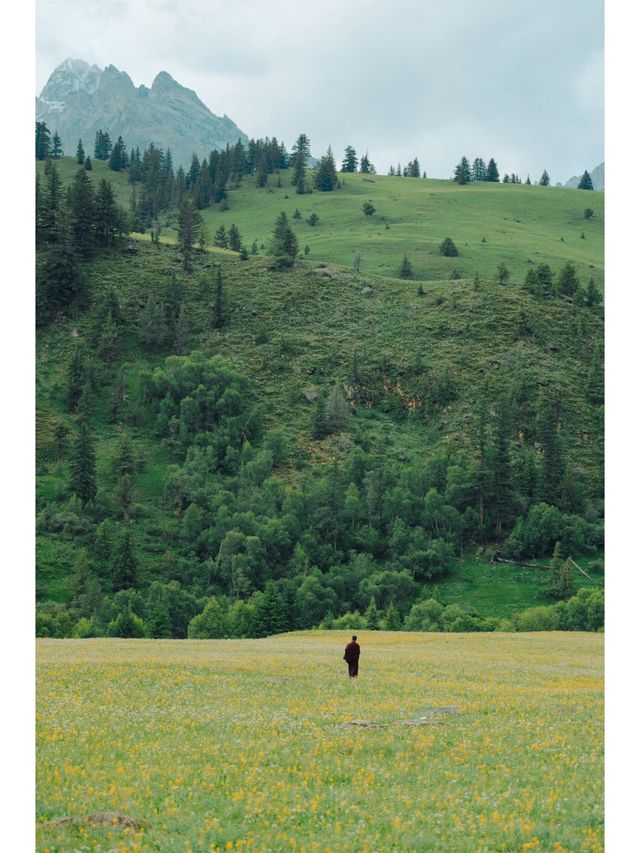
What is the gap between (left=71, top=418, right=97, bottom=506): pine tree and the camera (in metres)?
109

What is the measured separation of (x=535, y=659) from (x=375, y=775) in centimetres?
3010

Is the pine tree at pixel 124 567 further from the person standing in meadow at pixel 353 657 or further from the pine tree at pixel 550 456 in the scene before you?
the person standing in meadow at pixel 353 657

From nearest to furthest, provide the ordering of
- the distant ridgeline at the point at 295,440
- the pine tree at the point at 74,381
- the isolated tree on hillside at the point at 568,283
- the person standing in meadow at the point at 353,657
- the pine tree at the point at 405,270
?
the person standing in meadow at the point at 353,657, the distant ridgeline at the point at 295,440, the pine tree at the point at 74,381, the isolated tree on hillside at the point at 568,283, the pine tree at the point at 405,270

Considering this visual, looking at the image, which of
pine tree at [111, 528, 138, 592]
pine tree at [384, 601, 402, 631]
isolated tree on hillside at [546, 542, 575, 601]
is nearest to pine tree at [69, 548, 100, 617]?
pine tree at [111, 528, 138, 592]

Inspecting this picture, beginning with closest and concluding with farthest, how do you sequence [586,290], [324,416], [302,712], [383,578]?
[302,712] < [383,578] < [324,416] < [586,290]

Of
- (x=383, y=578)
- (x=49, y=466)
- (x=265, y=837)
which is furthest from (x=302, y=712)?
(x=49, y=466)

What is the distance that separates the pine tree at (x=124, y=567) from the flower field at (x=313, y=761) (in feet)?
206

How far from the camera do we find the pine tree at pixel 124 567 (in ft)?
313

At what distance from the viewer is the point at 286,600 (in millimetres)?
92250

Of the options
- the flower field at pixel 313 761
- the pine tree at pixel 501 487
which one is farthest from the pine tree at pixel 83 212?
the flower field at pixel 313 761

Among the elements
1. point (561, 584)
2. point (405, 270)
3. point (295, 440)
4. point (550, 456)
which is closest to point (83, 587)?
point (295, 440)

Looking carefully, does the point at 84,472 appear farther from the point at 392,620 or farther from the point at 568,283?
the point at 568,283

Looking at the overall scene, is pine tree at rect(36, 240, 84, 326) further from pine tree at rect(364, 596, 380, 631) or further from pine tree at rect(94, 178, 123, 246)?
pine tree at rect(364, 596, 380, 631)
